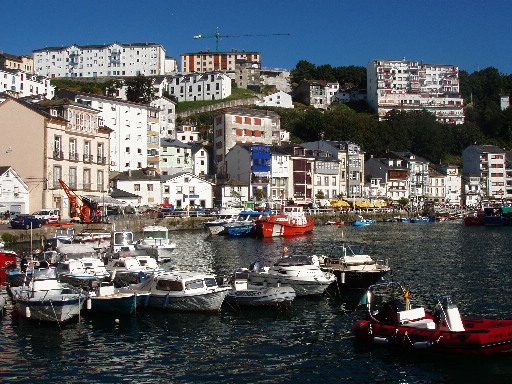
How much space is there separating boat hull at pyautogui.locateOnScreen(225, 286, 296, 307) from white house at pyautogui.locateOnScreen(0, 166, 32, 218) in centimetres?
4551

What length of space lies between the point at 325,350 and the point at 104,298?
37.3 feet

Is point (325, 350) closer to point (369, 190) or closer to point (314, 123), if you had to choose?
point (369, 190)

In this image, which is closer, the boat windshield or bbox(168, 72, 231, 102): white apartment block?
the boat windshield

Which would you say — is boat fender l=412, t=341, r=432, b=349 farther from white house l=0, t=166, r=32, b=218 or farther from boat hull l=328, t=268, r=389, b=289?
white house l=0, t=166, r=32, b=218

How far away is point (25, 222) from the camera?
57.9 m

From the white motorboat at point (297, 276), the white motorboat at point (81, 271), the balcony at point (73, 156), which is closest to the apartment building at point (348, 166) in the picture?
the balcony at point (73, 156)

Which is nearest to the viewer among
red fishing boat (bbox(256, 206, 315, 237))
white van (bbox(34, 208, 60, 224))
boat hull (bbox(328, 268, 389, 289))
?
boat hull (bbox(328, 268, 389, 289))

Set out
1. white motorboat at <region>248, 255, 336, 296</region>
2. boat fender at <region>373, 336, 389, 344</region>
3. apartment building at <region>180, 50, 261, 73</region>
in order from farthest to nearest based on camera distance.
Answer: apartment building at <region>180, 50, 261, 73</region>
white motorboat at <region>248, 255, 336, 296</region>
boat fender at <region>373, 336, 389, 344</region>

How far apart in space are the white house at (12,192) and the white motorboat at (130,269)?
34572 millimetres

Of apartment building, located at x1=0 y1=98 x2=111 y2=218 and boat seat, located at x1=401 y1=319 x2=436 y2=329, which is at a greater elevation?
apartment building, located at x1=0 y1=98 x2=111 y2=218

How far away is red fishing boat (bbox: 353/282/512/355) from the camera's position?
20422 millimetres

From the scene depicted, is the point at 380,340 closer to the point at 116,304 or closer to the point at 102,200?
the point at 116,304

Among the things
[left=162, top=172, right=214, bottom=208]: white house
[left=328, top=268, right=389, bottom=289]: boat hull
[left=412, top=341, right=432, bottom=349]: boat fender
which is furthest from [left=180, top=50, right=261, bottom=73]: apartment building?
[left=412, top=341, right=432, bottom=349]: boat fender

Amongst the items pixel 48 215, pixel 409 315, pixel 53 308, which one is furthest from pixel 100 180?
pixel 409 315
